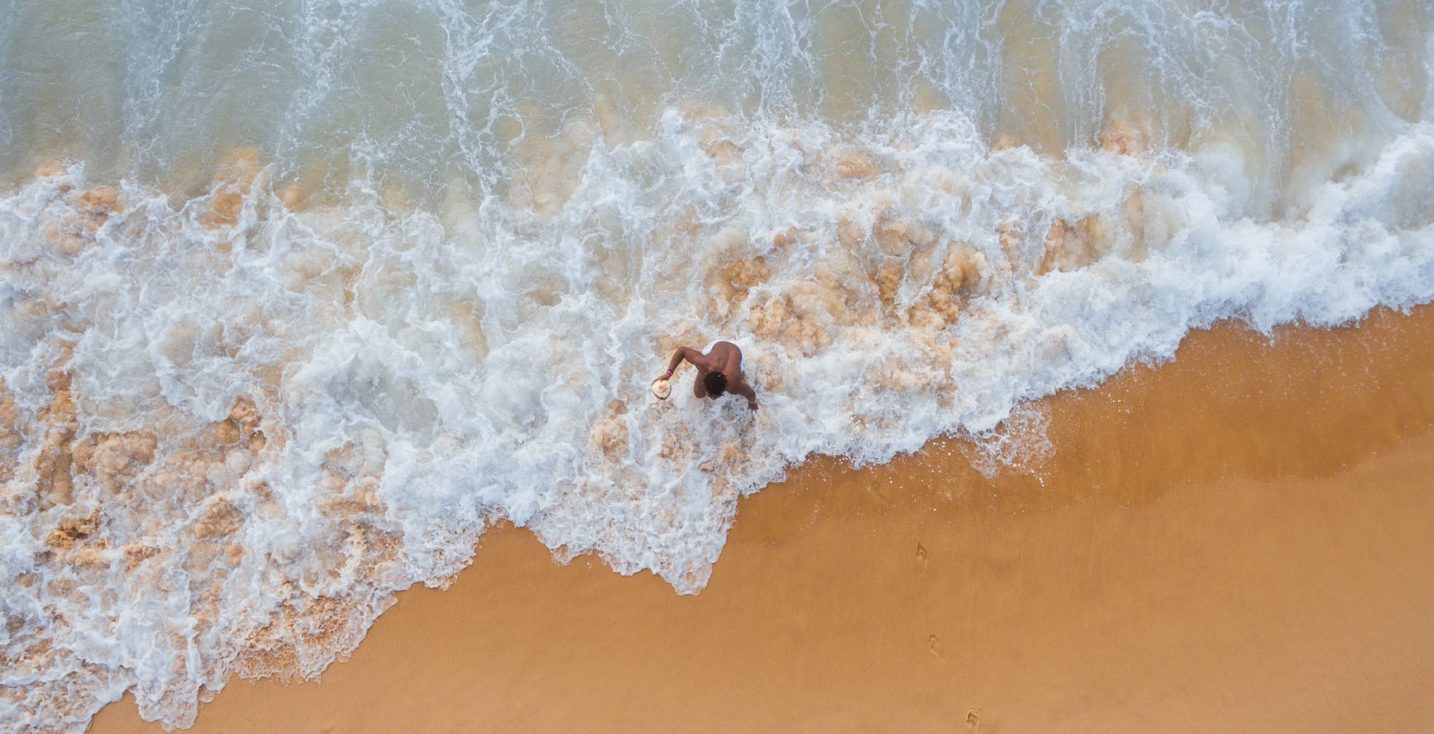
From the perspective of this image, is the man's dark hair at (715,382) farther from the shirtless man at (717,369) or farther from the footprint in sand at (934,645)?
the footprint in sand at (934,645)

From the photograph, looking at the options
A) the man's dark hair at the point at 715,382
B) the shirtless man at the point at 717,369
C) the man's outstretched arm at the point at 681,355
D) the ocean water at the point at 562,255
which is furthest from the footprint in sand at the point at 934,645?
the man's outstretched arm at the point at 681,355

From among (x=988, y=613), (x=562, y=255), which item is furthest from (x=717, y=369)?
(x=988, y=613)

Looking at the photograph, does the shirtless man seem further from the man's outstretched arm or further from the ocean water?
→ the ocean water

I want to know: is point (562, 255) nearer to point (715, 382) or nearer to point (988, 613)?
point (715, 382)

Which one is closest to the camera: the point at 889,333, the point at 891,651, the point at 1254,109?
the point at 891,651

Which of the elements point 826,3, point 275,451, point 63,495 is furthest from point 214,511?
point 826,3

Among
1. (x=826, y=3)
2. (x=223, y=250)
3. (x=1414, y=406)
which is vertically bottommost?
(x=223, y=250)

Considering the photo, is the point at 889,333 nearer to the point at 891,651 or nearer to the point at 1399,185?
the point at 891,651
